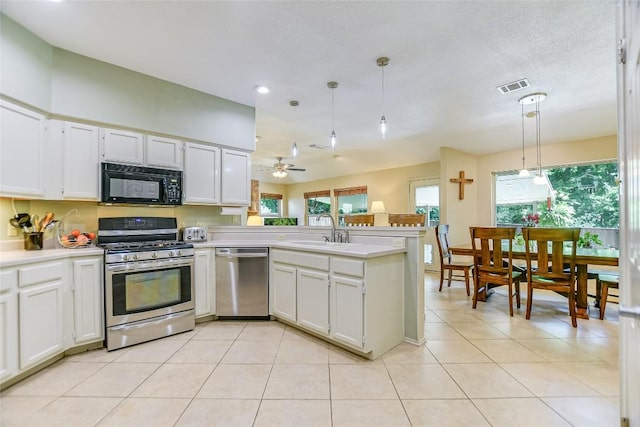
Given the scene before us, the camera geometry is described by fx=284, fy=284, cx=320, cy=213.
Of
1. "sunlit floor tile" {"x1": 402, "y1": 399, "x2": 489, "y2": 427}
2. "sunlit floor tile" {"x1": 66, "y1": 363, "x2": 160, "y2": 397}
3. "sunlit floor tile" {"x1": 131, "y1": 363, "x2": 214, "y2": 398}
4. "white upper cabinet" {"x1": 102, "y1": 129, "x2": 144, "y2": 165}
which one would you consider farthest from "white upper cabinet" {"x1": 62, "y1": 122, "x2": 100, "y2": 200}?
"sunlit floor tile" {"x1": 402, "y1": 399, "x2": 489, "y2": 427}

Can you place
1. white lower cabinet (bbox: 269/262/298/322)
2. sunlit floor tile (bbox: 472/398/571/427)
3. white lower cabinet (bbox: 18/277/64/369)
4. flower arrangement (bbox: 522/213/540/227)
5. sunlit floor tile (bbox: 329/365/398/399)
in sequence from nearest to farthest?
sunlit floor tile (bbox: 472/398/571/427) < sunlit floor tile (bbox: 329/365/398/399) < white lower cabinet (bbox: 18/277/64/369) < white lower cabinet (bbox: 269/262/298/322) < flower arrangement (bbox: 522/213/540/227)

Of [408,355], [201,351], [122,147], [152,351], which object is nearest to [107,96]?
[122,147]

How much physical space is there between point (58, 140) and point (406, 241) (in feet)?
11.3

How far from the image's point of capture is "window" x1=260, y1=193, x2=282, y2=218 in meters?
9.98

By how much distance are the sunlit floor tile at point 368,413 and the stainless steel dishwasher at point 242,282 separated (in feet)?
5.52

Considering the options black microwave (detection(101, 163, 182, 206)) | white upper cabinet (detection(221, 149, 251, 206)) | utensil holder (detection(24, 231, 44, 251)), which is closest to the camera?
utensil holder (detection(24, 231, 44, 251))

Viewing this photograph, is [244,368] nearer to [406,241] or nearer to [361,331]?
[361,331]

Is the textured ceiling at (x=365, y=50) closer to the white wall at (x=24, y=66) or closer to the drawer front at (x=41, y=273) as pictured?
the white wall at (x=24, y=66)

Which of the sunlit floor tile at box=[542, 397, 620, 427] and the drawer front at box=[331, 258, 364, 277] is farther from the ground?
the drawer front at box=[331, 258, 364, 277]

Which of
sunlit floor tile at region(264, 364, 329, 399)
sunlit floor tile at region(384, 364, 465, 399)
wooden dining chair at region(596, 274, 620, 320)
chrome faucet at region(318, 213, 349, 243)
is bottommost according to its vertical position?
sunlit floor tile at region(384, 364, 465, 399)

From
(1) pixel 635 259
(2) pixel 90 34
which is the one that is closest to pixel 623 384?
(1) pixel 635 259

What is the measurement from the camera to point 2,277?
76.1 inches

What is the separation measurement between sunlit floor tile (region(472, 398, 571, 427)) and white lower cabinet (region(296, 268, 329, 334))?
4.29ft

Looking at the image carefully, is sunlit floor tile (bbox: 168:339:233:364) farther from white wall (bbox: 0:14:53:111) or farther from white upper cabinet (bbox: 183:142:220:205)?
white wall (bbox: 0:14:53:111)
